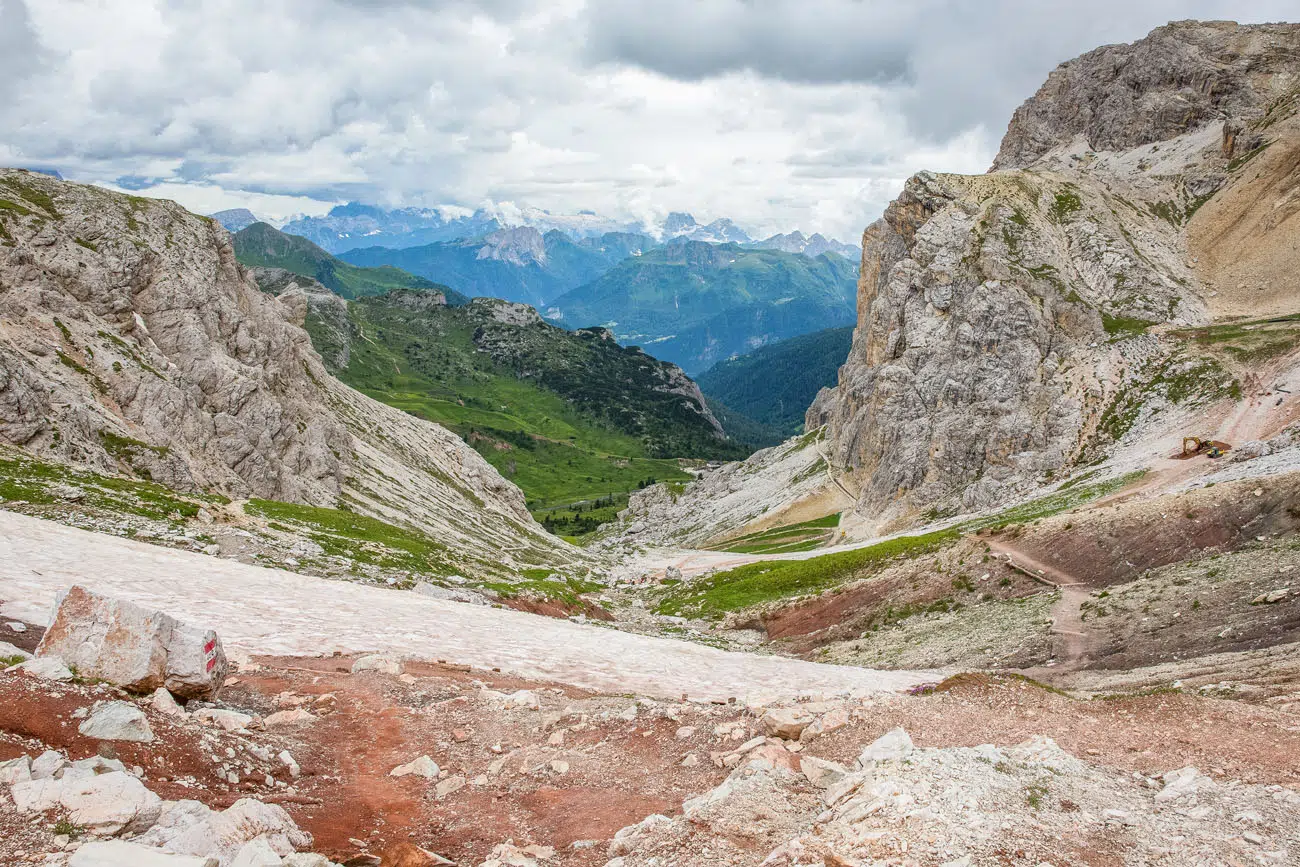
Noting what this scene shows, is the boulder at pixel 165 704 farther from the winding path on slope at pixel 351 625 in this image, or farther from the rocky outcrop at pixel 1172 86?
the rocky outcrop at pixel 1172 86

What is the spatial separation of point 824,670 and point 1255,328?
98539mm

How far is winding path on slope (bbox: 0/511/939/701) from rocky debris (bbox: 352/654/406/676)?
2205 mm

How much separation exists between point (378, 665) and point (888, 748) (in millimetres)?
14204

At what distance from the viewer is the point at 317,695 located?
733 inches

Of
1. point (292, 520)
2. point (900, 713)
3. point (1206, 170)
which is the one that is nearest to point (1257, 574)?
point (900, 713)

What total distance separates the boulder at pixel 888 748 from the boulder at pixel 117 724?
12.8 m

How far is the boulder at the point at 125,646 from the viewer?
15.1m

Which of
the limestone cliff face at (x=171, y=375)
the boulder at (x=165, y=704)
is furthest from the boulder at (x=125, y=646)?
the limestone cliff face at (x=171, y=375)

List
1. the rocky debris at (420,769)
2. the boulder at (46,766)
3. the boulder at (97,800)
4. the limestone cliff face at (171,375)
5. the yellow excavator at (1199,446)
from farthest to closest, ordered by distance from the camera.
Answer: the yellow excavator at (1199,446), the limestone cliff face at (171,375), the rocky debris at (420,769), the boulder at (46,766), the boulder at (97,800)

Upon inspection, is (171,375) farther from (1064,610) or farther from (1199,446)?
(1199,446)

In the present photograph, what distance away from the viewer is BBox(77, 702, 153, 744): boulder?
12.2 m

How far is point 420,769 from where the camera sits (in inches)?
605

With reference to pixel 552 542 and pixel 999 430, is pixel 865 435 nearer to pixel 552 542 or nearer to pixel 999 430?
pixel 999 430

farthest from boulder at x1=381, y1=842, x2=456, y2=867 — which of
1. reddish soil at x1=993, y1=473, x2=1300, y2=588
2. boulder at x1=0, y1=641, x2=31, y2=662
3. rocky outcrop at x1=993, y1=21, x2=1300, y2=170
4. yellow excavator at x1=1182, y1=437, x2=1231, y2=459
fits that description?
rocky outcrop at x1=993, y1=21, x2=1300, y2=170
